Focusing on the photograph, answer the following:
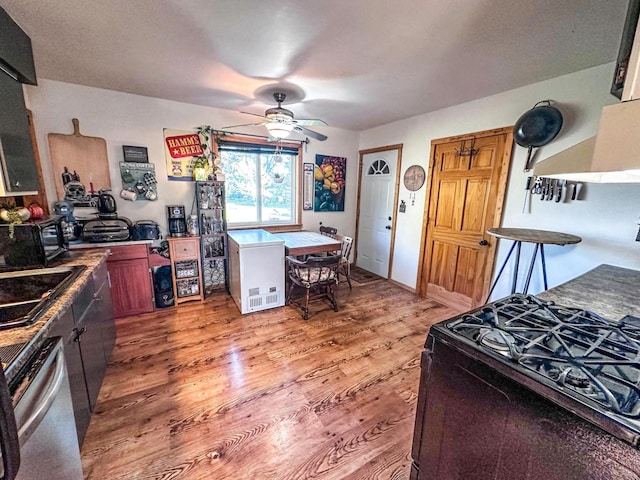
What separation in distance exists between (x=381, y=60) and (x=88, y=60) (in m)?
2.40

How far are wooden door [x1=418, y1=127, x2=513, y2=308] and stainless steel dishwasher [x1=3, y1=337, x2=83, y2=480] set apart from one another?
138 inches

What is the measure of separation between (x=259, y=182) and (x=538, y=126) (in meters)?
3.29

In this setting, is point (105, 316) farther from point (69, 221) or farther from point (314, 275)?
point (314, 275)

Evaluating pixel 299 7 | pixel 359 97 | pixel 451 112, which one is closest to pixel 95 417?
pixel 299 7

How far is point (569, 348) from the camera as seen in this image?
0.88 metres

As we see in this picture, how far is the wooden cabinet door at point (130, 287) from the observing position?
277 centimetres

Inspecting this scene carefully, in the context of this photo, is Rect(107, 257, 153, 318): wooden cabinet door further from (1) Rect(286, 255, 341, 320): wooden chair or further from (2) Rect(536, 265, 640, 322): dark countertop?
(2) Rect(536, 265, 640, 322): dark countertop

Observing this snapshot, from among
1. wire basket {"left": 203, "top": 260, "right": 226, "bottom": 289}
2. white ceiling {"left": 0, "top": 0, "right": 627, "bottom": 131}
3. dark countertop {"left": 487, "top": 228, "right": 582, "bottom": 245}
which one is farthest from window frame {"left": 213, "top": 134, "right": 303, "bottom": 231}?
dark countertop {"left": 487, "top": 228, "right": 582, "bottom": 245}

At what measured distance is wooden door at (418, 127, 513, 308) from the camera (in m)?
2.83

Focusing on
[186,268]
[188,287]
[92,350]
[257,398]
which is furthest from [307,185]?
[92,350]

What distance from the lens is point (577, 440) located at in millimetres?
658

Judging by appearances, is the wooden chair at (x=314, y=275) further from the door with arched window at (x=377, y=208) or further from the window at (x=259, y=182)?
the door with arched window at (x=377, y=208)

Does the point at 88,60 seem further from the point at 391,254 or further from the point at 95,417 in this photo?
the point at 391,254

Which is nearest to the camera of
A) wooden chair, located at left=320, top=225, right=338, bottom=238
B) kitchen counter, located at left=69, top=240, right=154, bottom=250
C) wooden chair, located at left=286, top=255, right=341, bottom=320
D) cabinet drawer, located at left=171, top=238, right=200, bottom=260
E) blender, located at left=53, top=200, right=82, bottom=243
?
kitchen counter, located at left=69, top=240, right=154, bottom=250
